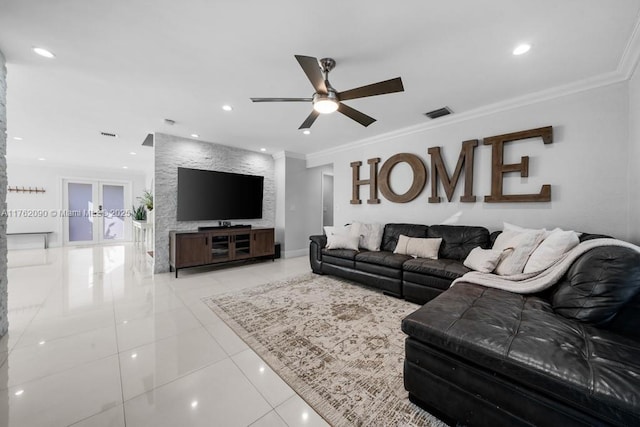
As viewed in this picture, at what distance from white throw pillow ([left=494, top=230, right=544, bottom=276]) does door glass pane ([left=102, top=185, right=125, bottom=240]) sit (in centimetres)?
1023

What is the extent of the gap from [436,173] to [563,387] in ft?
10.3

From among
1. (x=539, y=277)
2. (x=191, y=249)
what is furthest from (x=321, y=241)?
(x=539, y=277)

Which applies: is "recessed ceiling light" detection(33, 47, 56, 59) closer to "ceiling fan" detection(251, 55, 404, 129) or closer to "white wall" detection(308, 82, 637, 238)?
"ceiling fan" detection(251, 55, 404, 129)

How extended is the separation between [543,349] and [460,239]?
2.20 metres

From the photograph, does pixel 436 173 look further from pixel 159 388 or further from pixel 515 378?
pixel 159 388

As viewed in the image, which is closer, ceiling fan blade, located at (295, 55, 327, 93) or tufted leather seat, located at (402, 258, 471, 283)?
ceiling fan blade, located at (295, 55, 327, 93)

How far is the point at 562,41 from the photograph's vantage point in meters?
1.94

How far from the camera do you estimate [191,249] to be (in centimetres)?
407

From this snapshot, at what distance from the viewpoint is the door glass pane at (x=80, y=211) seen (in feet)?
23.8

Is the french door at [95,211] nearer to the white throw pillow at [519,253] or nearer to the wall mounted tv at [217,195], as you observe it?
the wall mounted tv at [217,195]

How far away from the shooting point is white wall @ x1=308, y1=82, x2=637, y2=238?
2.46 m

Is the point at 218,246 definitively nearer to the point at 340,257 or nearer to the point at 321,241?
the point at 321,241

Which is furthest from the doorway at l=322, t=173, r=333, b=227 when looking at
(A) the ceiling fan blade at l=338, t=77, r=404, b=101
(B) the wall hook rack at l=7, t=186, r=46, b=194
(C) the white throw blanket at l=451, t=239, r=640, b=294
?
(B) the wall hook rack at l=7, t=186, r=46, b=194

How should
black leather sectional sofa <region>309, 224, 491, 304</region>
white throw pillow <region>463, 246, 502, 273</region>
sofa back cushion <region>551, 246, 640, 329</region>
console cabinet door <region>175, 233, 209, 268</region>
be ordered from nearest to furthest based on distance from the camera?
sofa back cushion <region>551, 246, 640, 329</region>
white throw pillow <region>463, 246, 502, 273</region>
black leather sectional sofa <region>309, 224, 491, 304</region>
console cabinet door <region>175, 233, 209, 268</region>
